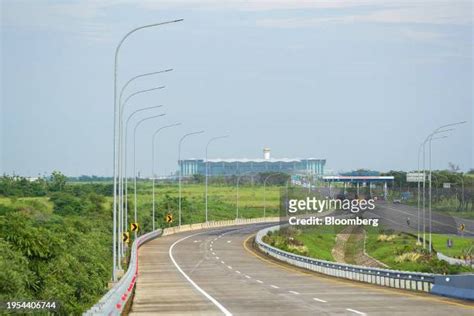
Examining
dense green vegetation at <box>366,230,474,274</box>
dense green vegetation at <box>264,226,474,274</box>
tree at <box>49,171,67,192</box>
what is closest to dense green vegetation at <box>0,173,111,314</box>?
dense green vegetation at <box>366,230,474,274</box>

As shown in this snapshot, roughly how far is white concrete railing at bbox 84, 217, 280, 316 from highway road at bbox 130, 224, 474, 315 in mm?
637

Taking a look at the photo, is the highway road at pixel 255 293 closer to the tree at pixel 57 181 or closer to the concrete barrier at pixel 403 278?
the concrete barrier at pixel 403 278

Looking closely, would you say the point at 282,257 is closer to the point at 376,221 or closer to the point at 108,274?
the point at 108,274

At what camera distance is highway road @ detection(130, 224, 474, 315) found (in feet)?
103

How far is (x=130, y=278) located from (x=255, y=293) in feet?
14.5

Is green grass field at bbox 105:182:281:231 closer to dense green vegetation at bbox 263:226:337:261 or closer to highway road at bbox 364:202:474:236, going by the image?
dense green vegetation at bbox 263:226:337:261

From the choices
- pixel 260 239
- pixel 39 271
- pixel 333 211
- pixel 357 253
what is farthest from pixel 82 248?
pixel 333 211

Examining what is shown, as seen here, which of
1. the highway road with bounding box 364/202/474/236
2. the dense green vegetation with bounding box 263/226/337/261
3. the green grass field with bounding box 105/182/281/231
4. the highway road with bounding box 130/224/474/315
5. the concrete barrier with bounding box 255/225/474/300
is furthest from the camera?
the green grass field with bounding box 105/182/281/231

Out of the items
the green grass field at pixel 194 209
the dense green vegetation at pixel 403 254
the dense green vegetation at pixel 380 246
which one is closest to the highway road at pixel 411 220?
the dense green vegetation at pixel 380 246

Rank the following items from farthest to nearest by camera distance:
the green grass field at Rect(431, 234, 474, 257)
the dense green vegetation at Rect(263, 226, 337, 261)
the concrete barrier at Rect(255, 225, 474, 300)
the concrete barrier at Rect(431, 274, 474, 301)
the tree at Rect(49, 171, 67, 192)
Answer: the tree at Rect(49, 171, 67, 192)
the green grass field at Rect(431, 234, 474, 257)
the dense green vegetation at Rect(263, 226, 337, 261)
the concrete barrier at Rect(255, 225, 474, 300)
the concrete barrier at Rect(431, 274, 474, 301)

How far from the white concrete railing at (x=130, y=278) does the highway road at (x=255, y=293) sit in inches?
25.1

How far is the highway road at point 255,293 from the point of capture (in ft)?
103

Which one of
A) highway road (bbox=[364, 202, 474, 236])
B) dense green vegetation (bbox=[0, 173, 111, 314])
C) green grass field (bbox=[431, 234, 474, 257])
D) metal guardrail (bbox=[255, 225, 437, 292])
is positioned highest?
dense green vegetation (bbox=[0, 173, 111, 314])

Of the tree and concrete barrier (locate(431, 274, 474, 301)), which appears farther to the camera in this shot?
the tree
